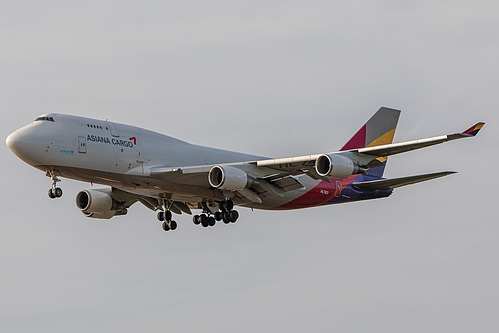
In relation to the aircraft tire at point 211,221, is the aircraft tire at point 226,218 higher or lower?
lower

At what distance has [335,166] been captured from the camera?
145 ft

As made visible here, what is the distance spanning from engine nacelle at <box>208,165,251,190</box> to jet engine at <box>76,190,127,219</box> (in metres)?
9.46

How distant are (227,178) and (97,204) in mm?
10678

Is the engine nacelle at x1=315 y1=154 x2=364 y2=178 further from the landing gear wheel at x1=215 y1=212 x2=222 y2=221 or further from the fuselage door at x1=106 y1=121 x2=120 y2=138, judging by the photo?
the fuselage door at x1=106 y1=121 x2=120 y2=138

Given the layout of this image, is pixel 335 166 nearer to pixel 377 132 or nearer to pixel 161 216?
pixel 161 216

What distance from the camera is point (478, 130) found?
129ft

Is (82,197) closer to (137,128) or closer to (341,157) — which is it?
(137,128)

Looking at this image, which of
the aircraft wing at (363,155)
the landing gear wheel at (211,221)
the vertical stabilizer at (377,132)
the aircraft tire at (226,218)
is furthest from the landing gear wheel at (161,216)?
the vertical stabilizer at (377,132)

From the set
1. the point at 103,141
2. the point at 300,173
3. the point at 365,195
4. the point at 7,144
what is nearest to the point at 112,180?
the point at 103,141

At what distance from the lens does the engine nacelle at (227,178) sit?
46094 millimetres

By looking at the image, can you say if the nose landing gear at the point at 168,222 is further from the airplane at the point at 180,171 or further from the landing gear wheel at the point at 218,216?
the landing gear wheel at the point at 218,216

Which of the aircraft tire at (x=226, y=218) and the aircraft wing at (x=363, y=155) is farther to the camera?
the aircraft tire at (x=226, y=218)

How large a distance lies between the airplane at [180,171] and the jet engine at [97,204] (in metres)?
0.06

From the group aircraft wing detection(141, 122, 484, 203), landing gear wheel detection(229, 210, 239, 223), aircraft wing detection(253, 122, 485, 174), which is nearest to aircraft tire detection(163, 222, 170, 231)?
landing gear wheel detection(229, 210, 239, 223)
